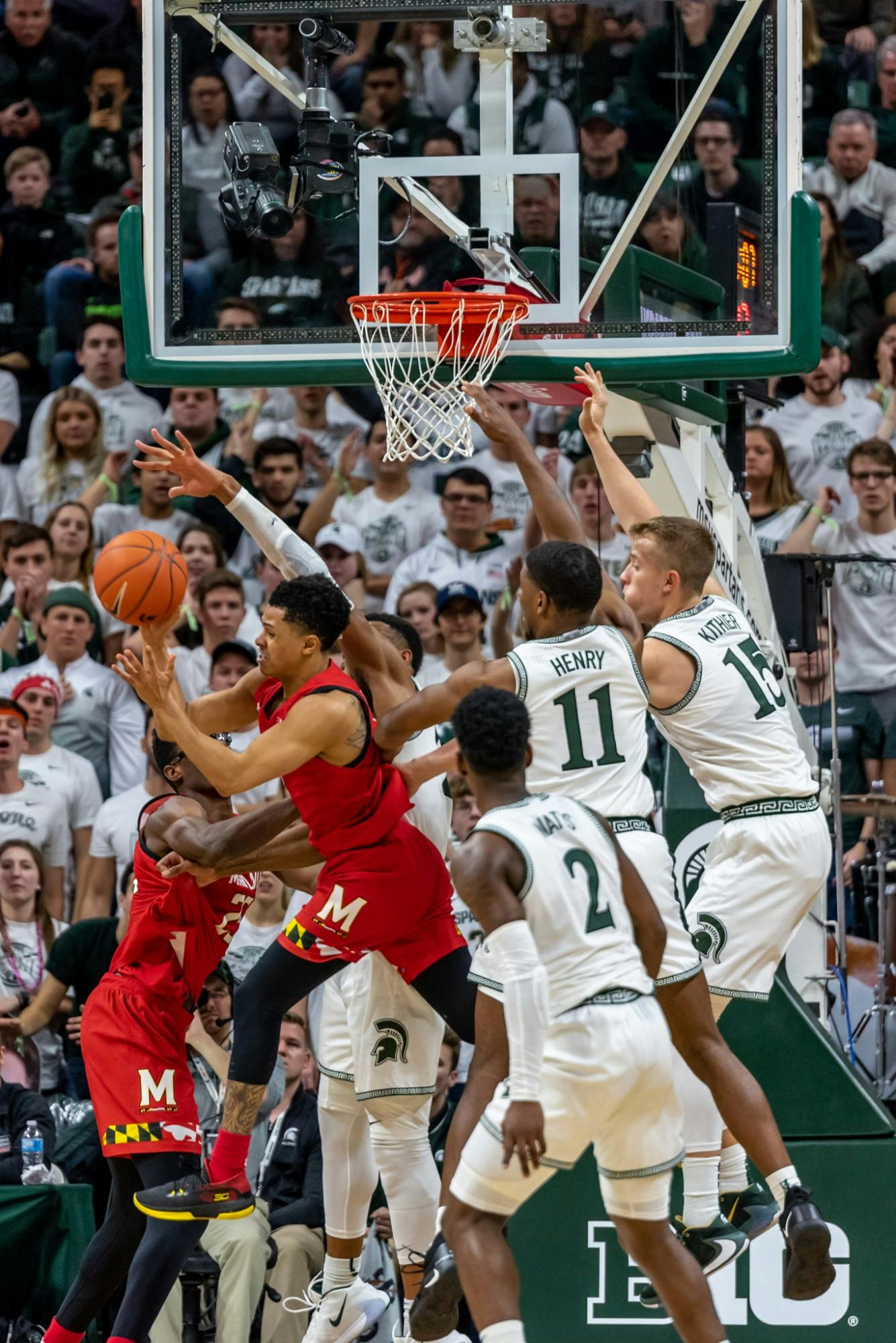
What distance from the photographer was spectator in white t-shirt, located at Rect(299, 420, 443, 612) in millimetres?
11836

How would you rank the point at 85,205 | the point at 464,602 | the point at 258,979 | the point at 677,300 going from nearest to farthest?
1. the point at 258,979
2. the point at 677,300
3. the point at 464,602
4. the point at 85,205

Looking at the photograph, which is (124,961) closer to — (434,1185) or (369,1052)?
(369,1052)

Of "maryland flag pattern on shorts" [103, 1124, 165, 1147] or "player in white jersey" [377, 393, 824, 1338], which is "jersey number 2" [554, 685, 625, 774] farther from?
"maryland flag pattern on shorts" [103, 1124, 165, 1147]

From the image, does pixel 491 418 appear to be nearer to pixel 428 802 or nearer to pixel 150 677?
pixel 150 677

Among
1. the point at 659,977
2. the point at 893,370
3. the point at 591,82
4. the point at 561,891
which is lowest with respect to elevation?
the point at 659,977

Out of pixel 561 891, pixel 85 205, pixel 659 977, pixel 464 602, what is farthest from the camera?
pixel 85 205

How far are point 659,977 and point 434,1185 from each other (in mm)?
1529

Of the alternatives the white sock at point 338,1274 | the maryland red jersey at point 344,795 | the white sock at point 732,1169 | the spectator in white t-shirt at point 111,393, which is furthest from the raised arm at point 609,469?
the spectator in white t-shirt at point 111,393

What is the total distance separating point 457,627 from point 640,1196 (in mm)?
5360

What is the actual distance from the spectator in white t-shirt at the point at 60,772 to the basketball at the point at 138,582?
3.69 meters

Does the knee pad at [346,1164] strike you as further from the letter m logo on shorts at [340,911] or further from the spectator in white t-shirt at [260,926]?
the spectator in white t-shirt at [260,926]

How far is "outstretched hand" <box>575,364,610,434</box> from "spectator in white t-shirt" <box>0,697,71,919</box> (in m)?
4.46

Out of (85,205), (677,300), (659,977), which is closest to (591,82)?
(677,300)

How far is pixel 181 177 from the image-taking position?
7.93 metres
